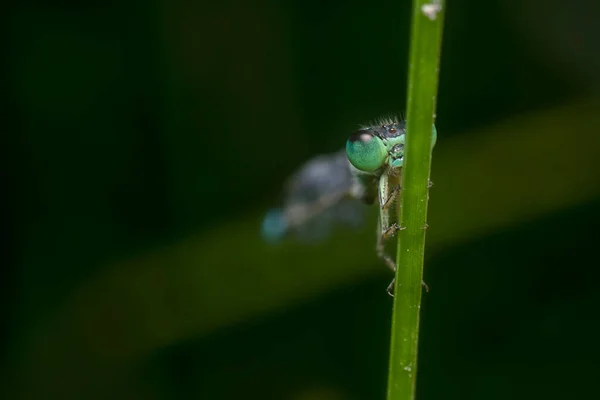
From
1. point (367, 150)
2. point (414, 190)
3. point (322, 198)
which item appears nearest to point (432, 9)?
point (414, 190)

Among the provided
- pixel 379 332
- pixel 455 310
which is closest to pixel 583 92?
pixel 455 310

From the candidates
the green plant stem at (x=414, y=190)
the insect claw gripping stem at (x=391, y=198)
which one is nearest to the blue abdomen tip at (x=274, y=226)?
the insect claw gripping stem at (x=391, y=198)

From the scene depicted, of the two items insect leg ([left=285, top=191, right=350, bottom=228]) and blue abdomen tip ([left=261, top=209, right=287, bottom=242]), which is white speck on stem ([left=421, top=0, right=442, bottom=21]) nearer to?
insect leg ([left=285, top=191, right=350, bottom=228])

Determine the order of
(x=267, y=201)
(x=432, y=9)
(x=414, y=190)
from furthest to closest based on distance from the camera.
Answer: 1. (x=267, y=201)
2. (x=414, y=190)
3. (x=432, y=9)

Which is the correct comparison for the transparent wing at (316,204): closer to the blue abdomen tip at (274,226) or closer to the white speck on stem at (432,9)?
the blue abdomen tip at (274,226)

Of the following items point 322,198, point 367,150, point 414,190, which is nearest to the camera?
point 414,190

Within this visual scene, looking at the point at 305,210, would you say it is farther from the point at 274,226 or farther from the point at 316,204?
the point at 274,226

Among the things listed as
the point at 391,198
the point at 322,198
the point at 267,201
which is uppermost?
the point at 267,201
